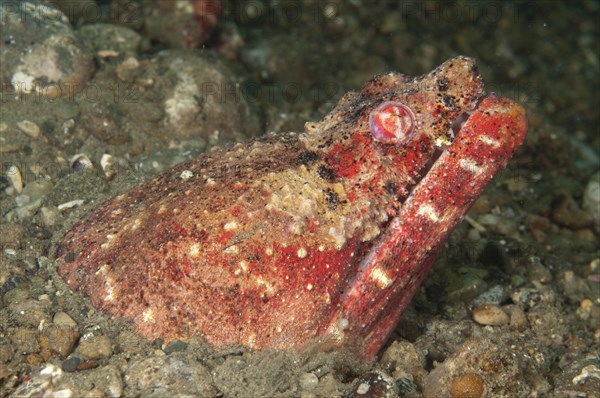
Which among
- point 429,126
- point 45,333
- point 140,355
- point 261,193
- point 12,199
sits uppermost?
point 429,126

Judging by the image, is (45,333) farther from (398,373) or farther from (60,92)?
(60,92)

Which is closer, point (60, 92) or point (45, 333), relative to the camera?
point (45, 333)

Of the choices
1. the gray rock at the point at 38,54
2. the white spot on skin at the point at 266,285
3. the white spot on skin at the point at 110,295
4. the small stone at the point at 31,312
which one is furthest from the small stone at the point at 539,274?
the gray rock at the point at 38,54

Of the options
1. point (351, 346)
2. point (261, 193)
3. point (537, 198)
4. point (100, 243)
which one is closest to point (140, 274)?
point (100, 243)

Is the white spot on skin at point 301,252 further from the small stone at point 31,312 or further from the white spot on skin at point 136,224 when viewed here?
the small stone at point 31,312

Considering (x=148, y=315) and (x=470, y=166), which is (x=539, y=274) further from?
(x=148, y=315)

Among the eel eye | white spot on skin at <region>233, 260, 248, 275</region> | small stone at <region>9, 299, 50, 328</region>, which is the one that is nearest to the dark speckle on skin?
the eel eye

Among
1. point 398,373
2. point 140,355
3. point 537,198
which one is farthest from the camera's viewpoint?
point 537,198

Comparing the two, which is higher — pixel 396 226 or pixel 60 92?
pixel 396 226
